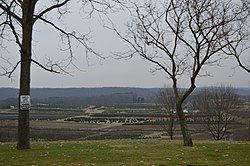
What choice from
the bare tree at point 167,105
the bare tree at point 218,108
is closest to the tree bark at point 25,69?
the bare tree at point 218,108

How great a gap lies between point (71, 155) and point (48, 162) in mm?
1941

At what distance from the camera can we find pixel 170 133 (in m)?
47.3

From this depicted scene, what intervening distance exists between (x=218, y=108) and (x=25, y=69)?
123ft

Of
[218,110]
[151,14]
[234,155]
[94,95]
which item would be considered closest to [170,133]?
[218,110]

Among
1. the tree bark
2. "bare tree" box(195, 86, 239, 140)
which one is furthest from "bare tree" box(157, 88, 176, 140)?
the tree bark

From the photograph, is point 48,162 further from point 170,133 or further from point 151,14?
point 170,133

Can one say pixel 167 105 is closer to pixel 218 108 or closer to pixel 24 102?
pixel 218 108

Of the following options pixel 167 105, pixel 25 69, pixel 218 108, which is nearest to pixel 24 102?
pixel 25 69

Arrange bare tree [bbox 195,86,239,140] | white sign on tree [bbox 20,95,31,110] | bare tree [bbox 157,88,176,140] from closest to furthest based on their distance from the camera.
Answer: white sign on tree [bbox 20,95,31,110] < bare tree [bbox 195,86,239,140] < bare tree [bbox 157,88,176,140]

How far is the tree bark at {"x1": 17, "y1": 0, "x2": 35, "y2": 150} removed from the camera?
1546cm

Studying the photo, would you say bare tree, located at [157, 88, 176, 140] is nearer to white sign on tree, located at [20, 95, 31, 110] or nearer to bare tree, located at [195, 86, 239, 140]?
bare tree, located at [195, 86, 239, 140]

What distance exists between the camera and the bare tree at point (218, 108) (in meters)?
48.5

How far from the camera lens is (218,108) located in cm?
4991

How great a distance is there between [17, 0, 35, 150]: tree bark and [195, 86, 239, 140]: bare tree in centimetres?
3354
